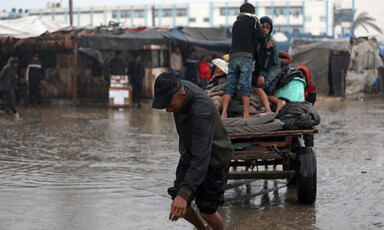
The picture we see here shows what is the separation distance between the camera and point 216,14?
112 meters

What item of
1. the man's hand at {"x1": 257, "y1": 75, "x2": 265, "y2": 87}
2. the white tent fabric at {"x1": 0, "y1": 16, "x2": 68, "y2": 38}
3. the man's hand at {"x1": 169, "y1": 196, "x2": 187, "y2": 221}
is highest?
the white tent fabric at {"x1": 0, "y1": 16, "x2": 68, "y2": 38}

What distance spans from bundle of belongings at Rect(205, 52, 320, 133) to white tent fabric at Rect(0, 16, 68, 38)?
1585 centimetres

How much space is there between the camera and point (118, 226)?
18.6 ft

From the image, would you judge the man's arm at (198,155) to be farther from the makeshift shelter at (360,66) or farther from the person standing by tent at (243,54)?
the makeshift shelter at (360,66)

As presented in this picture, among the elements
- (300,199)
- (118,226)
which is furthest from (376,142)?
(118,226)

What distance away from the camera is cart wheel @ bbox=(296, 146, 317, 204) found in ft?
20.9

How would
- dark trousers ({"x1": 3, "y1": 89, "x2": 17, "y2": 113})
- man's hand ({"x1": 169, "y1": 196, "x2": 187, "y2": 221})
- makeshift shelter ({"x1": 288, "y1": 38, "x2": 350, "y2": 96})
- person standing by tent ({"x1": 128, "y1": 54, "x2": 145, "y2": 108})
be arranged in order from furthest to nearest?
makeshift shelter ({"x1": 288, "y1": 38, "x2": 350, "y2": 96})
person standing by tent ({"x1": 128, "y1": 54, "x2": 145, "y2": 108})
dark trousers ({"x1": 3, "y1": 89, "x2": 17, "y2": 113})
man's hand ({"x1": 169, "y1": 196, "x2": 187, "y2": 221})

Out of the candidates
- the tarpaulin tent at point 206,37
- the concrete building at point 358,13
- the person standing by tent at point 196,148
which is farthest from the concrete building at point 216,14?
the person standing by tent at point 196,148

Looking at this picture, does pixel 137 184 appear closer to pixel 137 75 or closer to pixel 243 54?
pixel 243 54

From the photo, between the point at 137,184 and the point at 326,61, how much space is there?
66.9 ft

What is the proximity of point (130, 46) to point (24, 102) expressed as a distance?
4833 mm

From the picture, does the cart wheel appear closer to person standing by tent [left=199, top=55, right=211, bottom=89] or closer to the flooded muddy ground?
the flooded muddy ground

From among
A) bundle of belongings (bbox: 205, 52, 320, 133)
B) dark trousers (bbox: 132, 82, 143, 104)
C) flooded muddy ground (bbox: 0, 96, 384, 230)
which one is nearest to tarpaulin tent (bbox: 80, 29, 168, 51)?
dark trousers (bbox: 132, 82, 143, 104)

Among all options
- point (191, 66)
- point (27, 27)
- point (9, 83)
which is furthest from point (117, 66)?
point (9, 83)
